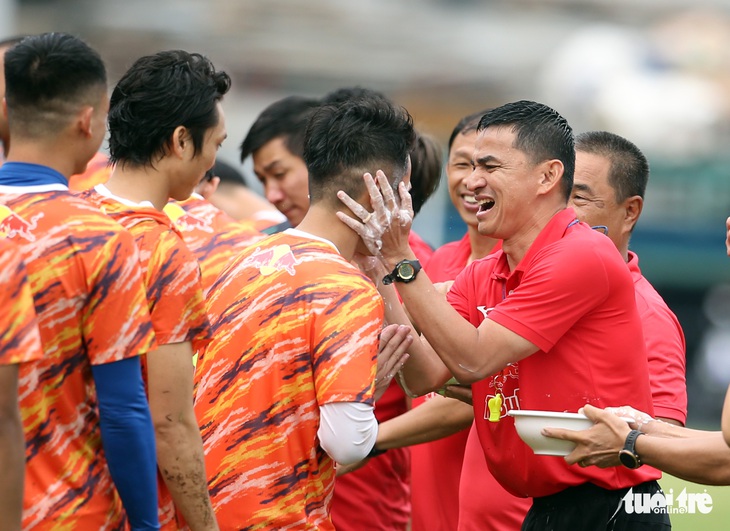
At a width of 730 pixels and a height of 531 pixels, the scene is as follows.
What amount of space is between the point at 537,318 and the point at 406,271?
479 millimetres

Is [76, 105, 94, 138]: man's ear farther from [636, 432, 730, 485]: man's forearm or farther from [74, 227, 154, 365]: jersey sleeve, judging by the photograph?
[636, 432, 730, 485]: man's forearm

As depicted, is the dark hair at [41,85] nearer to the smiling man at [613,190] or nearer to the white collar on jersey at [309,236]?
the white collar on jersey at [309,236]

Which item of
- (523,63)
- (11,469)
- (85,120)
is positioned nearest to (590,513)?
(11,469)

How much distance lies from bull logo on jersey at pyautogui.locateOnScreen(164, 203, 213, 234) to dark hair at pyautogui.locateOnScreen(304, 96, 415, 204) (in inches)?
62.0

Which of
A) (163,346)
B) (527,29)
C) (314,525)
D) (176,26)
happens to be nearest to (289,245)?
(163,346)

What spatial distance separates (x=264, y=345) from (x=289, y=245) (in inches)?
13.5

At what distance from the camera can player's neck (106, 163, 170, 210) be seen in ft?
11.5

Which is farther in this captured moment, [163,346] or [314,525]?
[314,525]

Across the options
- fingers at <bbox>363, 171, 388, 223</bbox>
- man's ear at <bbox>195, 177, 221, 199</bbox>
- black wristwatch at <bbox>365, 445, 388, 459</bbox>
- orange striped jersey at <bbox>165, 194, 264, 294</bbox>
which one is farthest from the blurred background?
fingers at <bbox>363, 171, 388, 223</bbox>

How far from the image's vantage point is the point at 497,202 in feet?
13.6

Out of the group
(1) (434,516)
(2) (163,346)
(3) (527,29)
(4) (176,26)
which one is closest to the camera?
(2) (163,346)

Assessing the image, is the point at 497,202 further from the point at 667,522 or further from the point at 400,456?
the point at 400,456

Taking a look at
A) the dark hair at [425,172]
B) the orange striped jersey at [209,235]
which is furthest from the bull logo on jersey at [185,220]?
the dark hair at [425,172]

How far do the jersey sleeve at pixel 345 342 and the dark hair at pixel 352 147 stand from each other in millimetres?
402
